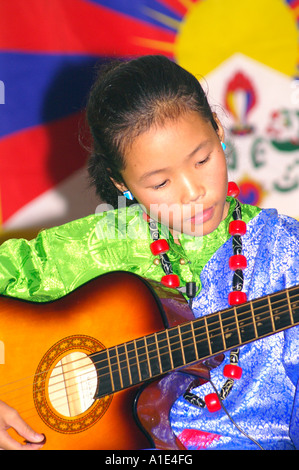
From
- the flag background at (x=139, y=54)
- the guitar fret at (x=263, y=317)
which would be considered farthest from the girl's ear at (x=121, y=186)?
the flag background at (x=139, y=54)

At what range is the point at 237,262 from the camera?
1003mm

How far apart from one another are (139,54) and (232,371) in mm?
1131

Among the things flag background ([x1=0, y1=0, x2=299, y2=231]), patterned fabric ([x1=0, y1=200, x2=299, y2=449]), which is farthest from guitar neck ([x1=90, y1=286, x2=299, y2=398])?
flag background ([x1=0, y1=0, x2=299, y2=231])

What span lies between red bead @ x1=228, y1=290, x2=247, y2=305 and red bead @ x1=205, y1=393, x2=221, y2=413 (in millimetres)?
159

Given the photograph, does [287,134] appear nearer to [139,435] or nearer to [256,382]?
[256,382]

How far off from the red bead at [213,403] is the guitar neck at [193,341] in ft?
0.40

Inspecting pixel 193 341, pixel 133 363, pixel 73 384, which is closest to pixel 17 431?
pixel 73 384

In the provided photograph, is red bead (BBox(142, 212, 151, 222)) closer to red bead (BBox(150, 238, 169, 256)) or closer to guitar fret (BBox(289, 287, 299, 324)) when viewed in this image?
red bead (BBox(150, 238, 169, 256))

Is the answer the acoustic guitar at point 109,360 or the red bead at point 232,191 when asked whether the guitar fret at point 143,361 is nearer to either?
the acoustic guitar at point 109,360

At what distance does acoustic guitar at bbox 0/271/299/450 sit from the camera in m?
0.93

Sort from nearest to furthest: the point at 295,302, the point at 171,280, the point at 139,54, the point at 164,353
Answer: the point at 295,302, the point at 164,353, the point at 171,280, the point at 139,54

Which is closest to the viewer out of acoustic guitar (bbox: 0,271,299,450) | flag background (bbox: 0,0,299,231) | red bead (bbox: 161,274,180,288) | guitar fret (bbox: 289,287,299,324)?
guitar fret (bbox: 289,287,299,324)

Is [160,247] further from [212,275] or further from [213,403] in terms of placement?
[213,403]

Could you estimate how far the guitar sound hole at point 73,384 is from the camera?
98cm
